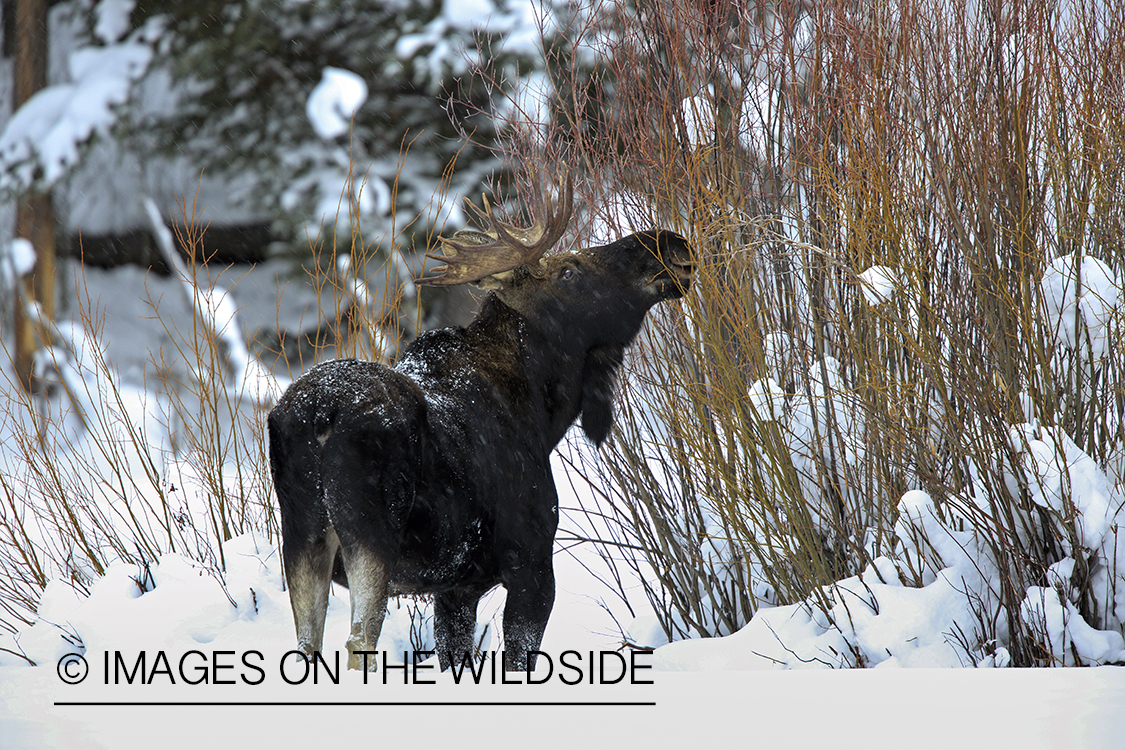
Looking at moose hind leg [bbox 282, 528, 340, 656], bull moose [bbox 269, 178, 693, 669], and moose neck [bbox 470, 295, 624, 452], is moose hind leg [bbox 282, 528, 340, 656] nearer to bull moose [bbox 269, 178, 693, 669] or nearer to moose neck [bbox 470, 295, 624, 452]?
bull moose [bbox 269, 178, 693, 669]

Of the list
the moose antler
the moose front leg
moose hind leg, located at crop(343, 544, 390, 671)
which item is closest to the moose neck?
the moose antler

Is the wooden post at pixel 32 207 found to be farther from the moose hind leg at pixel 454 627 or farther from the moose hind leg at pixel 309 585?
the moose hind leg at pixel 309 585

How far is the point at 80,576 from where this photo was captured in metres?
4.45

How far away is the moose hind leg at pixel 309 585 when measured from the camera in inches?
90.6

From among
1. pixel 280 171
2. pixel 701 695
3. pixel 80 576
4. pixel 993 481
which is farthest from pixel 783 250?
pixel 280 171

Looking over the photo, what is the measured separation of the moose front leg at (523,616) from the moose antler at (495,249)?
876mm

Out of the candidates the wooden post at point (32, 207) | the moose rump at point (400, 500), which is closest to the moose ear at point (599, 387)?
the moose rump at point (400, 500)

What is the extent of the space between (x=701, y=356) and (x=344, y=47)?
659cm

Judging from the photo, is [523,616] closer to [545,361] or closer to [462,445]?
[462,445]

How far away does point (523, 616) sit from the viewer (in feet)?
8.39

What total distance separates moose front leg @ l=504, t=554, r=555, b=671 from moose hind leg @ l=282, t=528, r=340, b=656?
1.67 ft

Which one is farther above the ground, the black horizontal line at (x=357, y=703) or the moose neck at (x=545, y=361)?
the moose neck at (x=545, y=361)

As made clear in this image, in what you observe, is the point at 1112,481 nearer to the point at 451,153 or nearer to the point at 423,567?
the point at 423,567

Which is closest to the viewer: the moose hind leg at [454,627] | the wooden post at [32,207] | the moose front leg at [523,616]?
the moose front leg at [523,616]
